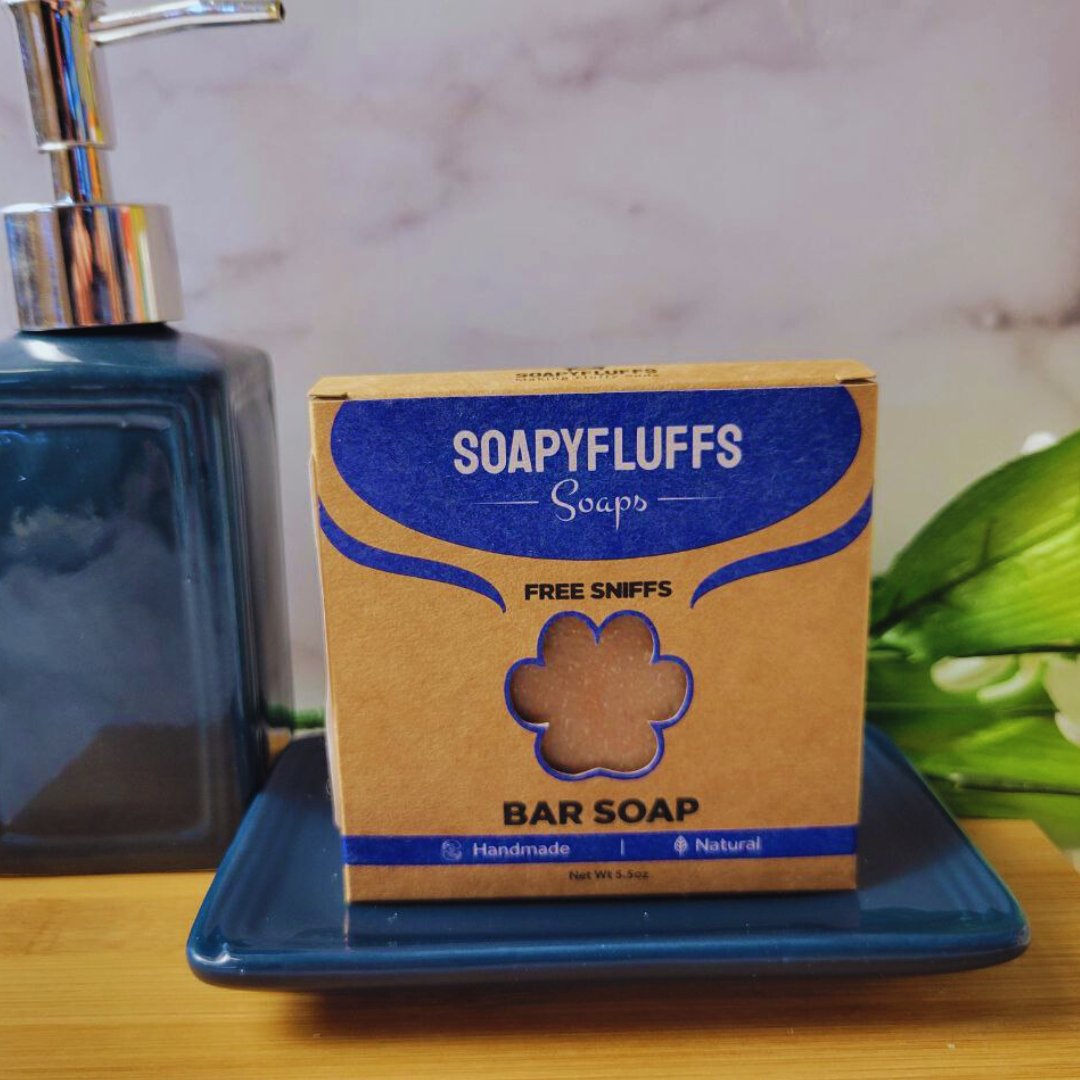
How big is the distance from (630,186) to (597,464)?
0.22 m

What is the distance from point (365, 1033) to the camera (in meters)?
0.38

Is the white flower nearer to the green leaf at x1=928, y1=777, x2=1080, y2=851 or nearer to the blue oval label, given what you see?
the green leaf at x1=928, y1=777, x2=1080, y2=851

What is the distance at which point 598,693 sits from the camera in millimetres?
401

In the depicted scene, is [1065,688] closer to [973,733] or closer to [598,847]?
[973,733]

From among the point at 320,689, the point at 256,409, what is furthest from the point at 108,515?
the point at 320,689

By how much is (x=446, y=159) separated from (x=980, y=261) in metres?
0.26

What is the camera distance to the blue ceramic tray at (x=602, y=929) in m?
0.37

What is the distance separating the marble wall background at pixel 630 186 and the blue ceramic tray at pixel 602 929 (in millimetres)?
214

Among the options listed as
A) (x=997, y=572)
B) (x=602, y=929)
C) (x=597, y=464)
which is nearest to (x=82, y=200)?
(x=597, y=464)

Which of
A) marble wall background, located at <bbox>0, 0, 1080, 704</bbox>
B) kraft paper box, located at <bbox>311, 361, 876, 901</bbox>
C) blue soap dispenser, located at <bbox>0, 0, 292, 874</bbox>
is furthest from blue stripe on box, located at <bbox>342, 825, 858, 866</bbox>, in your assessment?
marble wall background, located at <bbox>0, 0, 1080, 704</bbox>

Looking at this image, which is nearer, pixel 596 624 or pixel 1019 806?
pixel 596 624

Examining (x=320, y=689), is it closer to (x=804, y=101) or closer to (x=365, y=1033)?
(x=365, y=1033)

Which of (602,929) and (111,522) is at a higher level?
(111,522)

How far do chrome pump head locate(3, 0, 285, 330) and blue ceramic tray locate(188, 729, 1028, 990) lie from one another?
0.72 feet
